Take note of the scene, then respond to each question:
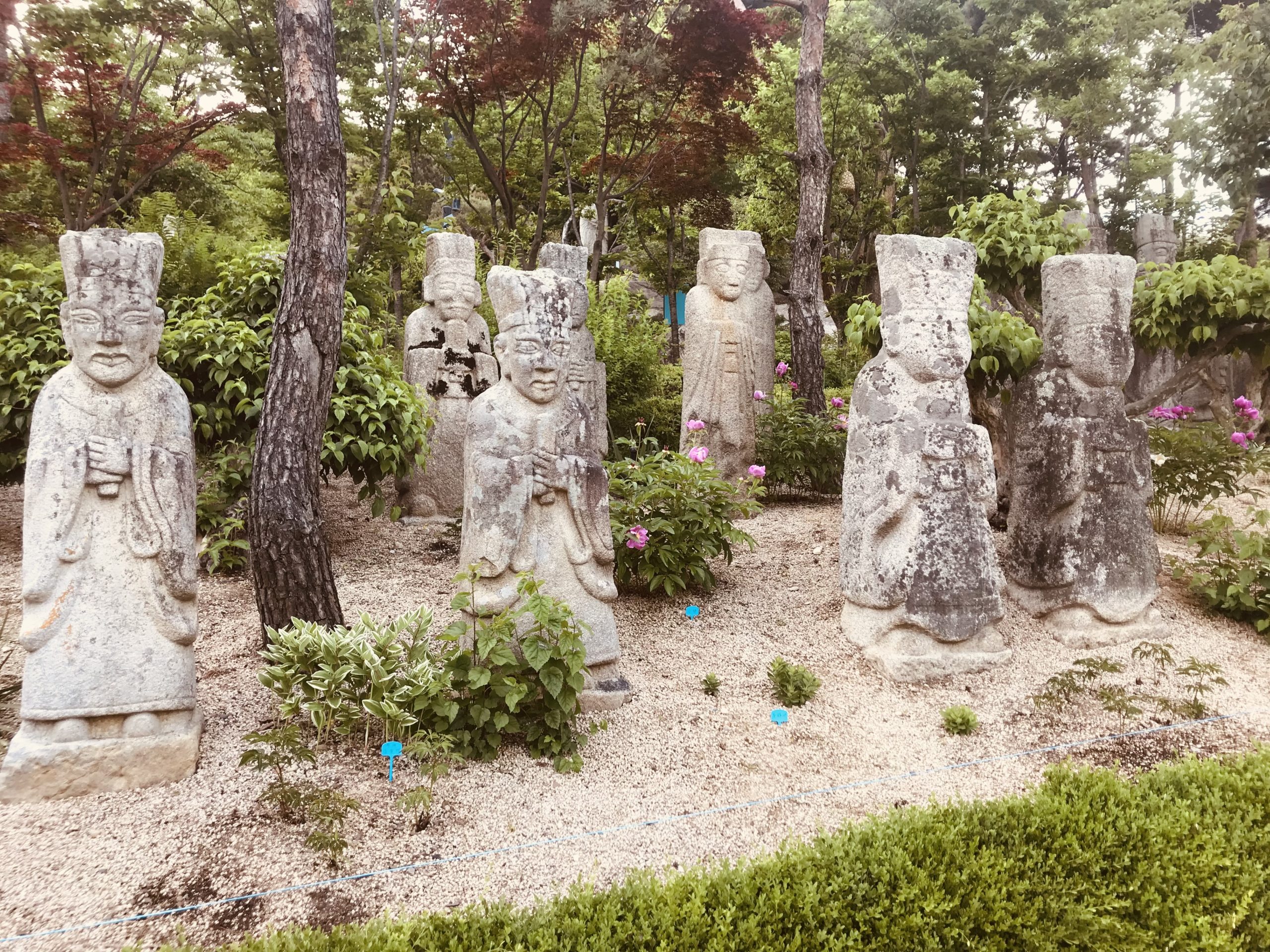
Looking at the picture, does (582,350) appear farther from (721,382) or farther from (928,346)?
(928,346)

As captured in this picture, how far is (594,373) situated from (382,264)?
4013 mm

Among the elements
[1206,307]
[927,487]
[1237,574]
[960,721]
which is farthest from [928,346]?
[1206,307]

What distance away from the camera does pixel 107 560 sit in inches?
133

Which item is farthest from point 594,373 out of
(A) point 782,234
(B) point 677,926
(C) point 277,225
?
(A) point 782,234

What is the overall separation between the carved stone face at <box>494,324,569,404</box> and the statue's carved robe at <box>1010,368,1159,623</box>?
3.20m

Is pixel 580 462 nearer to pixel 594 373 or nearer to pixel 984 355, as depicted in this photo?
pixel 984 355

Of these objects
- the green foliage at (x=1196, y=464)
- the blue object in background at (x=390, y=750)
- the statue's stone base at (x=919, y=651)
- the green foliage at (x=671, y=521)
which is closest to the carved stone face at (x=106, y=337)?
the blue object in background at (x=390, y=750)

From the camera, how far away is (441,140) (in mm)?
14188

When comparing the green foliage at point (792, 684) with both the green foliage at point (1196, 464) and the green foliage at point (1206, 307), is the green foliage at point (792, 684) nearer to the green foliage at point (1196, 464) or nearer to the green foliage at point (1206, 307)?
the green foliage at point (1196, 464)

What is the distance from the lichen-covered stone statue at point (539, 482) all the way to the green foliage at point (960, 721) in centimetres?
163

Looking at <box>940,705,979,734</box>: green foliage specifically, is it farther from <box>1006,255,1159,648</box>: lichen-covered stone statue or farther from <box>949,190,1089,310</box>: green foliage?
<box>949,190,1089,310</box>: green foliage

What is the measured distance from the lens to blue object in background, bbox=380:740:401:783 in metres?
3.29

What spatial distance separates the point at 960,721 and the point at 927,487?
1305mm

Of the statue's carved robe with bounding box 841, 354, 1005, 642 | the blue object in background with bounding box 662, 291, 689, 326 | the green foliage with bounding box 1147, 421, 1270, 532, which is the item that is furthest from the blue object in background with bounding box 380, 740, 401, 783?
the blue object in background with bounding box 662, 291, 689, 326
